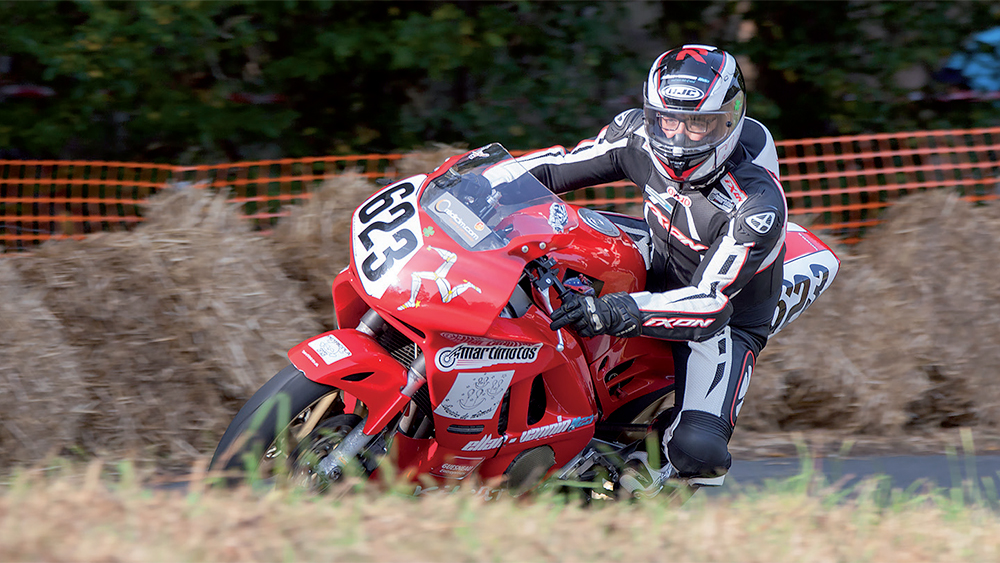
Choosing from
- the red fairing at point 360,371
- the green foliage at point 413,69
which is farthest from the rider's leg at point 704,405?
the green foliage at point 413,69

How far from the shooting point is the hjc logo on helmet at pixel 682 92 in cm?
320

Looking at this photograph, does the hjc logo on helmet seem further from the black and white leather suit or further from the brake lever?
the brake lever

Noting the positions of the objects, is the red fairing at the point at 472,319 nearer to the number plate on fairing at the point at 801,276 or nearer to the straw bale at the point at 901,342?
the number plate on fairing at the point at 801,276

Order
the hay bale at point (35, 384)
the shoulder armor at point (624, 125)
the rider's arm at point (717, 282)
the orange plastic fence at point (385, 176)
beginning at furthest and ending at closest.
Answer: the orange plastic fence at point (385, 176) → the hay bale at point (35, 384) → the shoulder armor at point (624, 125) → the rider's arm at point (717, 282)

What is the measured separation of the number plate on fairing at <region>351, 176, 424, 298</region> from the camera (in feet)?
9.50

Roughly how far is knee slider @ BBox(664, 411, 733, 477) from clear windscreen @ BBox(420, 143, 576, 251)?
944 mm

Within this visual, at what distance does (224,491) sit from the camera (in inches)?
108

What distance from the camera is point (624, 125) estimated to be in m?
3.80

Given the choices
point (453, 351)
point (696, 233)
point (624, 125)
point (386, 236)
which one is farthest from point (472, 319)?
point (624, 125)

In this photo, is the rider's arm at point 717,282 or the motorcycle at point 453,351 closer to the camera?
the motorcycle at point 453,351

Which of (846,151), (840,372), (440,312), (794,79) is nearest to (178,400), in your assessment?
(440,312)

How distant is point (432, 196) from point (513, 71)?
4.86m

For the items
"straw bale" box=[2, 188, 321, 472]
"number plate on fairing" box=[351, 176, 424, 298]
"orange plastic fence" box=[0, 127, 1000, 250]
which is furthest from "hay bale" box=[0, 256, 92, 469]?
"number plate on fairing" box=[351, 176, 424, 298]

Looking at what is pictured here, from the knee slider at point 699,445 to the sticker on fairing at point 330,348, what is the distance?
52.8 inches
